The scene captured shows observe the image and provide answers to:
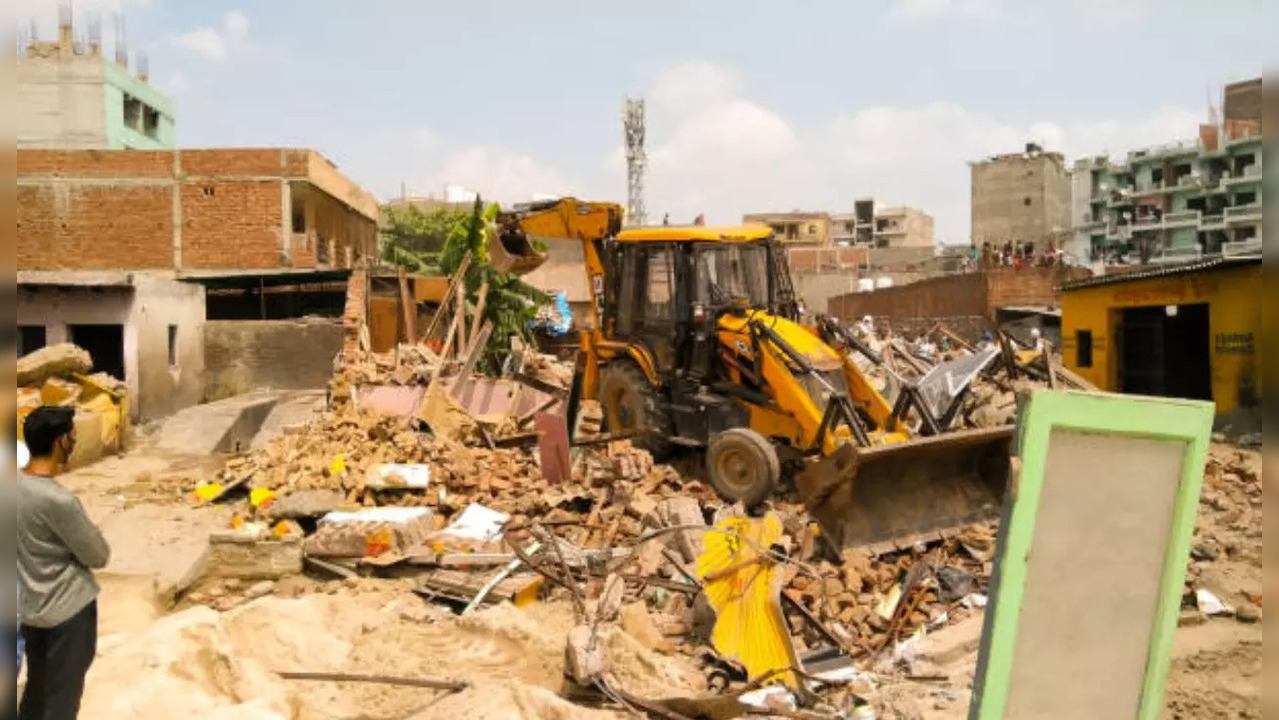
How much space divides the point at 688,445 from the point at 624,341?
4.71ft

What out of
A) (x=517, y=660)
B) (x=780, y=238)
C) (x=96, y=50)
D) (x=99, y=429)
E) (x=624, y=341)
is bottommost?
(x=517, y=660)

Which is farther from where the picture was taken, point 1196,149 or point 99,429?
point 1196,149

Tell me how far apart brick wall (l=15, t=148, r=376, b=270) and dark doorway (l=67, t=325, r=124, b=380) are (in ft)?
35.5

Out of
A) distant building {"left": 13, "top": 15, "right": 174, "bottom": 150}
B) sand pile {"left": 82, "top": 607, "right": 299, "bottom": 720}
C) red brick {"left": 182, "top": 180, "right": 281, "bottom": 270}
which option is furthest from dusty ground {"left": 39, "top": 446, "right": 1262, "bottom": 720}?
distant building {"left": 13, "top": 15, "right": 174, "bottom": 150}

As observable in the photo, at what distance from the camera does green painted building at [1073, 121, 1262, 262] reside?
185ft

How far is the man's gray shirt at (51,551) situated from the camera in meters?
3.84

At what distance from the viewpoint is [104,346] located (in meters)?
16.4

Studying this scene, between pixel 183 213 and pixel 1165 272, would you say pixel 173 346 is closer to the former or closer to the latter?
pixel 183 213

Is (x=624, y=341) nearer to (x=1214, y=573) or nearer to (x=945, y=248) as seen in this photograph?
(x=1214, y=573)

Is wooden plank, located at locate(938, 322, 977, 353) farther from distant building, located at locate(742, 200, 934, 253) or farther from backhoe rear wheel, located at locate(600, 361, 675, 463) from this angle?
distant building, located at locate(742, 200, 934, 253)

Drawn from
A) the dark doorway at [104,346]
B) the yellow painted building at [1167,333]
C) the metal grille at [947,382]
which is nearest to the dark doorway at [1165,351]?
the yellow painted building at [1167,333]

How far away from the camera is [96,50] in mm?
33750

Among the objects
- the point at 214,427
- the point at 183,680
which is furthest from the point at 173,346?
the point at 183,680

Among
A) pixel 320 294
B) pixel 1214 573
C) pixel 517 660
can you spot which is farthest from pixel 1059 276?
pixel 517 660
